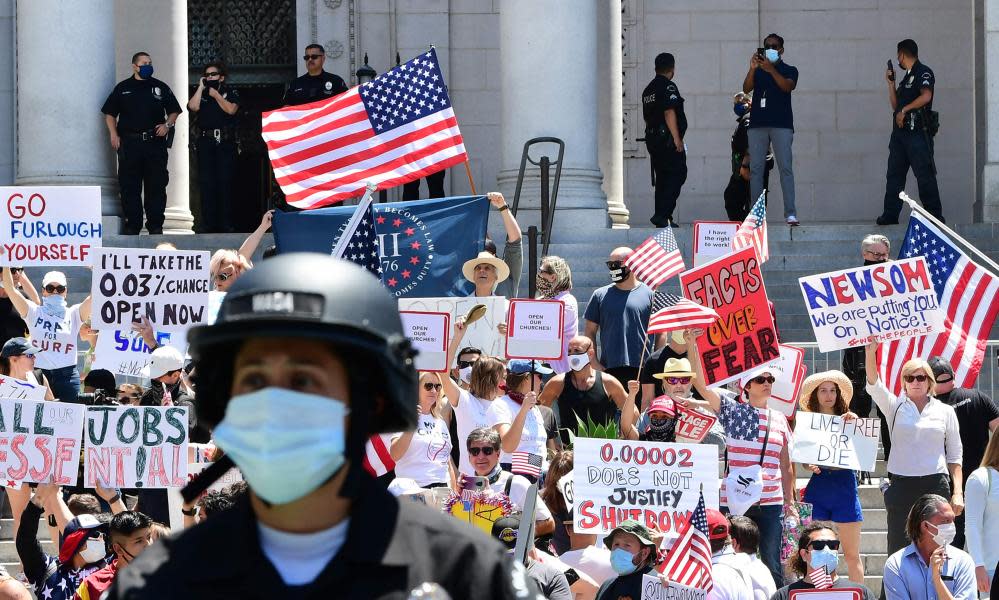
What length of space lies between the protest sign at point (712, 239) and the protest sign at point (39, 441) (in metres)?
6.06

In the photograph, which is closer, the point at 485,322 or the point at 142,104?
the point at 485,322

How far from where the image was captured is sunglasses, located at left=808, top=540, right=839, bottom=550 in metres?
8.27

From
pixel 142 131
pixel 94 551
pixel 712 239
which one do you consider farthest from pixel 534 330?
pixel 142 131

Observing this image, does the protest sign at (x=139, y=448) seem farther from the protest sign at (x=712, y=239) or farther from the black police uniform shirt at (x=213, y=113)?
the black police uniform shirt at (x=213, y=113)

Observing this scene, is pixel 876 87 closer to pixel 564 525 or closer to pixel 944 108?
pixel 944 108

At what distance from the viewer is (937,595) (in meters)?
8.97

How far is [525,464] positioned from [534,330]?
1.45 m

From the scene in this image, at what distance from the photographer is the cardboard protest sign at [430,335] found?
1062 cm

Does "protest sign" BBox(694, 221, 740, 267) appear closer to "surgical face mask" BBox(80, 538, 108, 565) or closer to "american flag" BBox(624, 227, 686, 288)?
"american flag" BBox(624, 227, 686, 288)

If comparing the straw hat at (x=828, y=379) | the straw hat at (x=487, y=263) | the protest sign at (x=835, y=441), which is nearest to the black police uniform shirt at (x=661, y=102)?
the straw hat at (x=487, y=263)

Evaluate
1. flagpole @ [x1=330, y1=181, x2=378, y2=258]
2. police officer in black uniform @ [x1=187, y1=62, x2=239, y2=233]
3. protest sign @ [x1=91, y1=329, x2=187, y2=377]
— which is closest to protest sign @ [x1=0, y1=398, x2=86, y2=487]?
flagpole @ [x1=330, y1=181, x2=378, y2=258]

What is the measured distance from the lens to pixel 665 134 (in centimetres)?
1723

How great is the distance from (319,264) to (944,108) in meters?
20.2

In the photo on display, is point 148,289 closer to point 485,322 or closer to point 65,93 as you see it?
point 485,322
